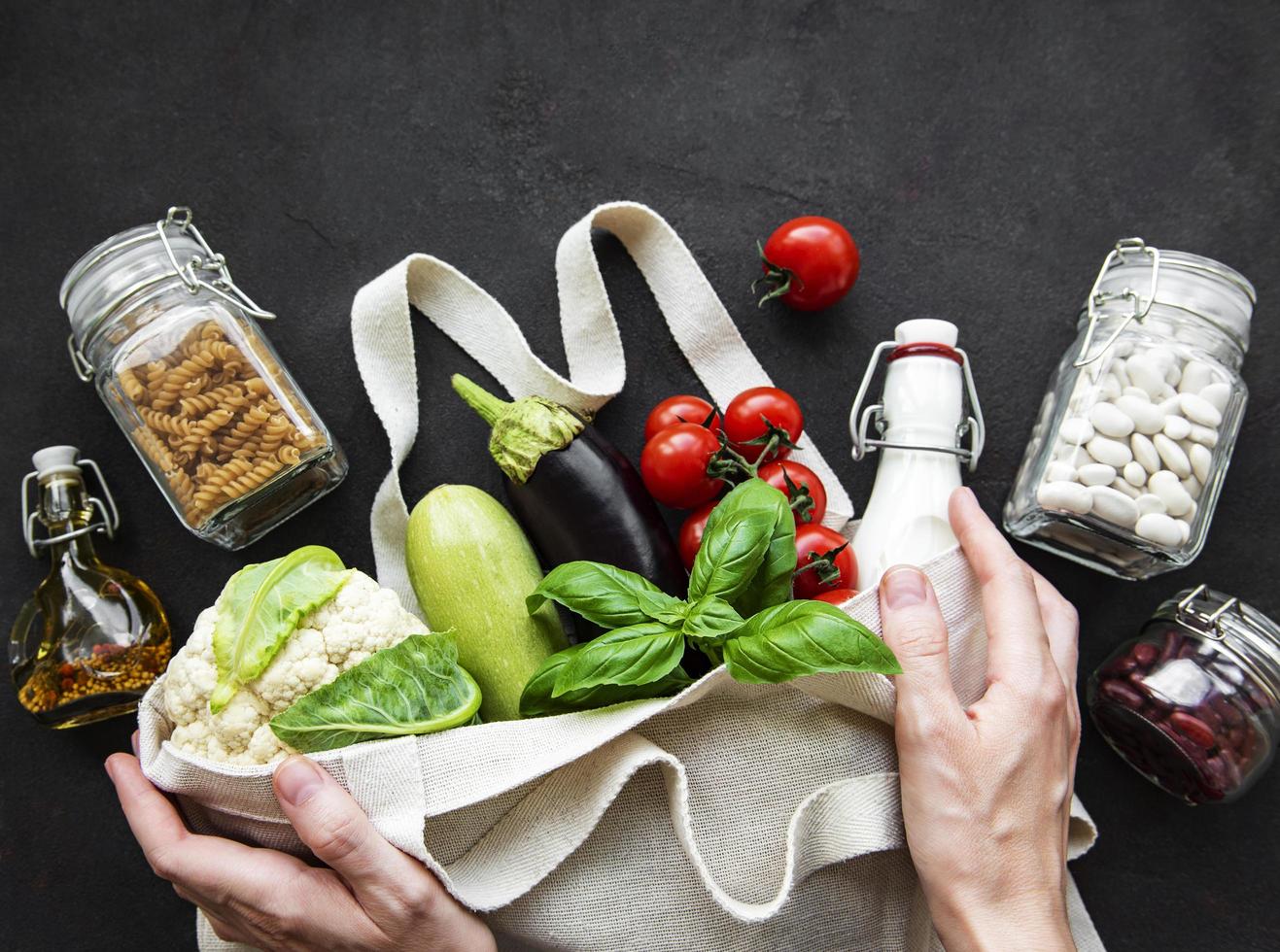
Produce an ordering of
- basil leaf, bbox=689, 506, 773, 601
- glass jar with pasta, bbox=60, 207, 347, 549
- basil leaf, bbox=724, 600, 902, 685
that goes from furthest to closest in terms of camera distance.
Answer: glass jar with pasta, bbox=60, 207, 347, 549 → basil leaf, bbox=689, 506, 773, 601 → basil leaf, bbox=724, 600, 902, 685

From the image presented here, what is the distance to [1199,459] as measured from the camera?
109 centimetres

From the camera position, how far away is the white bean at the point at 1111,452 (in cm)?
109

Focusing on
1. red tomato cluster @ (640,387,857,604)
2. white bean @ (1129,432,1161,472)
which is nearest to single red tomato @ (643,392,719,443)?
red tomato cluster @ (640,387,857,604)

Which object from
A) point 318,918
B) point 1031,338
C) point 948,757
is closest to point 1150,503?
point 1031,338

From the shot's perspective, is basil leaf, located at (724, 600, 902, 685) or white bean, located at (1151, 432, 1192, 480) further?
white bean, located at (1151, 432, 1192, 480)

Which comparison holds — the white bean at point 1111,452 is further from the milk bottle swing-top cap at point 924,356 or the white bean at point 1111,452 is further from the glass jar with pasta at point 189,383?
the glass jar with pasta at point 189,383

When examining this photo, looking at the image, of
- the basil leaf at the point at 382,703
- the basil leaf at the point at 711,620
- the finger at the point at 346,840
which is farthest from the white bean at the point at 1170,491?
the finger at the point at 346,840

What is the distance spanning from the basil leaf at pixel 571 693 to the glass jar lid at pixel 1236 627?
72 cm

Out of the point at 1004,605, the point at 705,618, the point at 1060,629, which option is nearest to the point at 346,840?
the point at 705,618

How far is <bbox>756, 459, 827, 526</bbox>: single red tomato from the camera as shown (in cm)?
110

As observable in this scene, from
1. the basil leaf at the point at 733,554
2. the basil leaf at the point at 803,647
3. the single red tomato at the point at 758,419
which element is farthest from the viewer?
the single red tomato at the point at 758,419

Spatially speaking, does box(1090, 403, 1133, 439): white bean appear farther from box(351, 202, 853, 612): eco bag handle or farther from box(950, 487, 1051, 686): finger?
box(351, 202, 853, 612): eco bag handle

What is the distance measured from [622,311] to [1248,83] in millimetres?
990

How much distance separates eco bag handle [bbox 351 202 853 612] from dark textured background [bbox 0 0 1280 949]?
39 mm
